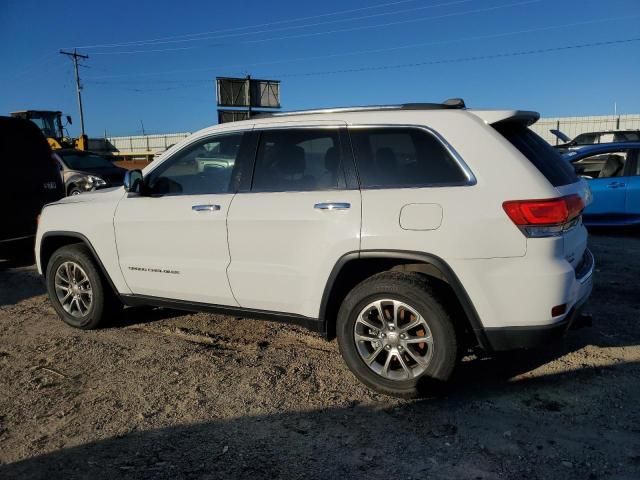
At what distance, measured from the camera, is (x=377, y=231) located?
A: 344 cm

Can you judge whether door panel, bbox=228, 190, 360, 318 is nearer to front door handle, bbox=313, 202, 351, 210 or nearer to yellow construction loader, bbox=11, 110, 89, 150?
front door handle, bbox=313, 202, 351, 210

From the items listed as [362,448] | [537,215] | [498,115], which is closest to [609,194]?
[498,115]

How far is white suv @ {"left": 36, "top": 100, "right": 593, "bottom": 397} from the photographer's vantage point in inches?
126

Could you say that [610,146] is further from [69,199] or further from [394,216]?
[69,199]

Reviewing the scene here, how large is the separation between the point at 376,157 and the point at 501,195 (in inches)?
34.1

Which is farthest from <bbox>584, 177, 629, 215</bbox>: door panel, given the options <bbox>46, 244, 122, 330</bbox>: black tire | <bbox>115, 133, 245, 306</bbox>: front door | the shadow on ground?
<bbox>46, 244, 122, 330</bbox>: black tire

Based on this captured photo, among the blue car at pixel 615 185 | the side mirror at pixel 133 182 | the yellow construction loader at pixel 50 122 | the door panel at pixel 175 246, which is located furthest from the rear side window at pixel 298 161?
the yellow construction loader at pixel 50 122

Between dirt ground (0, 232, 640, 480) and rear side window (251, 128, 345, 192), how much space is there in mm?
1371

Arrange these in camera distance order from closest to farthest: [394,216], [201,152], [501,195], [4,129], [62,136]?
[501,195] < [394,216] < [201,152] < [4,129] < [62,136]

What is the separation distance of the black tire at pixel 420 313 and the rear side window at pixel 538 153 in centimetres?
99

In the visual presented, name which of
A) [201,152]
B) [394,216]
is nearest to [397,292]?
[394,216]

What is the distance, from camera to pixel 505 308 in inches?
126

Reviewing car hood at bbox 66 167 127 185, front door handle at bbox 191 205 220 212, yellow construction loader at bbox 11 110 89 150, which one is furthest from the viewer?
yellow construction loader at bbox 11 110 89 150

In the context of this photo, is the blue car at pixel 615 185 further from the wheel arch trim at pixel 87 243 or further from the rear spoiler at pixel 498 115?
the wheel arch trim at pixel 87 243
